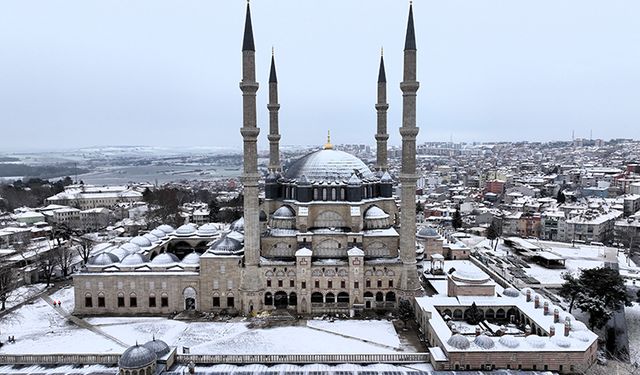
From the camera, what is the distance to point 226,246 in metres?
34.9

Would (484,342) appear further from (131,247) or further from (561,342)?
(131,247)

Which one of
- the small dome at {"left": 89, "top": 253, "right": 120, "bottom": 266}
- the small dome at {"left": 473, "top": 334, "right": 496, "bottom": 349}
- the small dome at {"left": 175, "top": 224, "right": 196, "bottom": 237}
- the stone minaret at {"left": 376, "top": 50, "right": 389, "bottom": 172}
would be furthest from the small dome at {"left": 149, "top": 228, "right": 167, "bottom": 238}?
the small dome at {"left": 473, "top": 334, "right": 496, "bottom": 349}

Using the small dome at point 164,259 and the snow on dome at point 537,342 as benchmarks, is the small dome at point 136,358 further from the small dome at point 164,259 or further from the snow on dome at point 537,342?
the snow on dome at point 537,342

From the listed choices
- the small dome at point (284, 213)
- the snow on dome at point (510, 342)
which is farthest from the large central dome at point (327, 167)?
the snow on dome at point (510, 342)

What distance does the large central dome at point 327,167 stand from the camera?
38875 mm

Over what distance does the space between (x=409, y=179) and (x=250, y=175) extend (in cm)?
1146

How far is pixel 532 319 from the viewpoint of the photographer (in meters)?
27.9

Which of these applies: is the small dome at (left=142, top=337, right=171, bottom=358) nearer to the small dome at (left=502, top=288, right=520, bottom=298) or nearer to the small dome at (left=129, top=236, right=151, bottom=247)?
the small dome at (left=129, top=236, right=151, bottom=247)

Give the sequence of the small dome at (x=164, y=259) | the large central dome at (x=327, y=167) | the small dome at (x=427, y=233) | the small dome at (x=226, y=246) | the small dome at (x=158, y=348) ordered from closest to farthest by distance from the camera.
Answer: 1. the small dome at (x=158, y=348)
2. the small dome at (x=226, y=246)
3. the small dome at (x=164, y=259)
4. the large central dome at (x=327, y=167)
5. the small dome at (x=427, y=233)

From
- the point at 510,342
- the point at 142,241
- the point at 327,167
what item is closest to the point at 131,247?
the point at 142,241

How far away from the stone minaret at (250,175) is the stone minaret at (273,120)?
835cm

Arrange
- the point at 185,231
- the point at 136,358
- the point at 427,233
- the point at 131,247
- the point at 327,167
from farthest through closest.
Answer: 1. the point at 185,231
2. the point at 427,233
3. the point at 131,247
4. the point at 327,167
5. the point at 136,358

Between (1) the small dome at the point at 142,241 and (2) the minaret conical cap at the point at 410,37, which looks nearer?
(2) the minaret conical cap at the point at 410,37

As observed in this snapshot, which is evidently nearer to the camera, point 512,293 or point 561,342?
point 561,342
